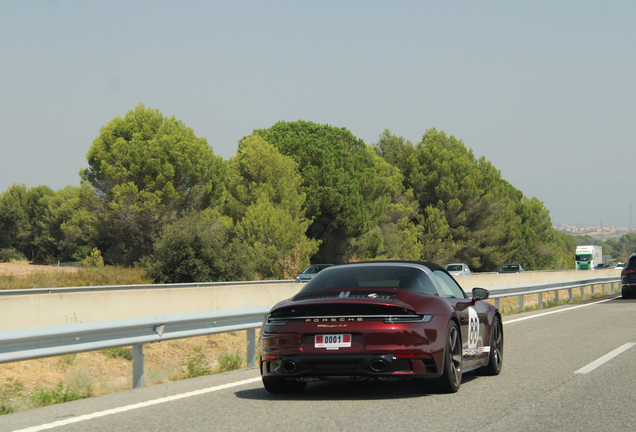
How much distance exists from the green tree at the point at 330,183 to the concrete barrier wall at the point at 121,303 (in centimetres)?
3285

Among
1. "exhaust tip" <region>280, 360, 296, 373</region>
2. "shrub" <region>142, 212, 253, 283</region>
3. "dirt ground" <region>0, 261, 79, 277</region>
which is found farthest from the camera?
"dirt ground" <region>0, 261, 79, 277</region>

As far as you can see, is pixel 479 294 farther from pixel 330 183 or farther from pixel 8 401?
pixel 330 183

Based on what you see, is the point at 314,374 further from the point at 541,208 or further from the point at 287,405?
the point at 541,208

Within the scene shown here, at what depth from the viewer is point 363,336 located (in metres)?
6.78

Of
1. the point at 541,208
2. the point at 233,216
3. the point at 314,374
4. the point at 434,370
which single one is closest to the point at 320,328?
the point at 314,374

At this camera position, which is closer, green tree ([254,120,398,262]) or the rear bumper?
the rear bumper

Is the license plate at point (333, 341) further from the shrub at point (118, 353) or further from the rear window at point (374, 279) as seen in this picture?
the shrub at point (118, 353)

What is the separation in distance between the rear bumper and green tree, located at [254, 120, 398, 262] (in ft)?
154

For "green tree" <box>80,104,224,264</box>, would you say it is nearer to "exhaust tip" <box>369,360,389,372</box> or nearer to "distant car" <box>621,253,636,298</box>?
"distant car" <box>621,253,636,298</box>

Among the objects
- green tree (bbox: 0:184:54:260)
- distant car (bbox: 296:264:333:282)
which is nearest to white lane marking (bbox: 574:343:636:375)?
distant car (bbox: 296:264:333:282)

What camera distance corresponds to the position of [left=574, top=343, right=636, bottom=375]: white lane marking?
8914mm

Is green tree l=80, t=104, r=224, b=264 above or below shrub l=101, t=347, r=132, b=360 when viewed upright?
above

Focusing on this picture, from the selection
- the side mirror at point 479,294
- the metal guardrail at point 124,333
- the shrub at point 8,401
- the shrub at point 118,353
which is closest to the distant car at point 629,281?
the shrub at point 118,353

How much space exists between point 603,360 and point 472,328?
2823 mm
